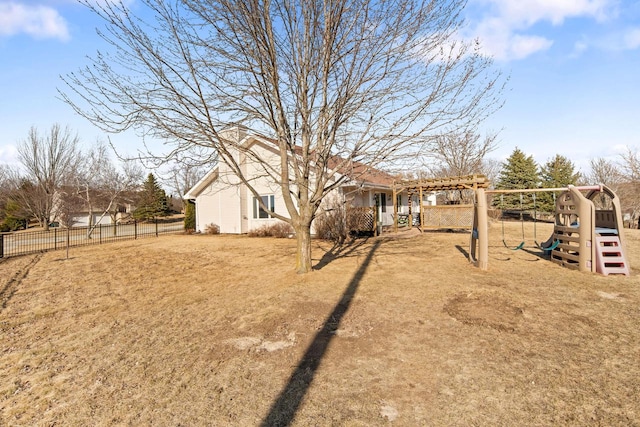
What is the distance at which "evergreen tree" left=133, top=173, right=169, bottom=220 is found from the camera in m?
37.9

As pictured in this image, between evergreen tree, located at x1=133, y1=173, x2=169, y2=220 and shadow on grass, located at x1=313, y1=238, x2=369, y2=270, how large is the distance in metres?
33.6

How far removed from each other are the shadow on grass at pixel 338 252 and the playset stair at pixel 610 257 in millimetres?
6188

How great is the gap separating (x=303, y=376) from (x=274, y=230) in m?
13.2

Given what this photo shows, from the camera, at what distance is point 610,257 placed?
22.8 ft

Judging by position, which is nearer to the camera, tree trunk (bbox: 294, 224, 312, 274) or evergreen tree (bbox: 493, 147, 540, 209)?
tree trunk (bbox: 294, 224, 312, 274)

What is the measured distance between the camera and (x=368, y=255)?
980cm

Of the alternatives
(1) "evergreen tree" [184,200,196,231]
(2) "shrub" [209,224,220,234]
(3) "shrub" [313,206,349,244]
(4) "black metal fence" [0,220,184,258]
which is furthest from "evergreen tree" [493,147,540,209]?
(4) "black metal fence" [0,220,184,258]

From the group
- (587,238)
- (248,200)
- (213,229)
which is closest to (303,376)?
(587,238)

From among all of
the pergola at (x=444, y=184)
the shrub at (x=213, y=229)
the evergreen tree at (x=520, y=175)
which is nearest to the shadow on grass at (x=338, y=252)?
the pergola at (x=444, y=184)

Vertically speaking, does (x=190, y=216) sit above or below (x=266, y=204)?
below

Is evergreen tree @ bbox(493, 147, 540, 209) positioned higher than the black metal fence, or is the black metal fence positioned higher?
evergreen tree @ bbox(493, 147, 540, 209)

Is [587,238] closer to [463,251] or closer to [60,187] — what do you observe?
[463,251]

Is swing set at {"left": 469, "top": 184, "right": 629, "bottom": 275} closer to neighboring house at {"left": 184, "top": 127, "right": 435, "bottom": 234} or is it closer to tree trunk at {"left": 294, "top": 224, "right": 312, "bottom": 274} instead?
tree trunk at {"left": 294, "top": 224, "right": 312, "bottom": 274}

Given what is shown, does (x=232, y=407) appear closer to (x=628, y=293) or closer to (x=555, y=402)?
(x=555, y=402)
